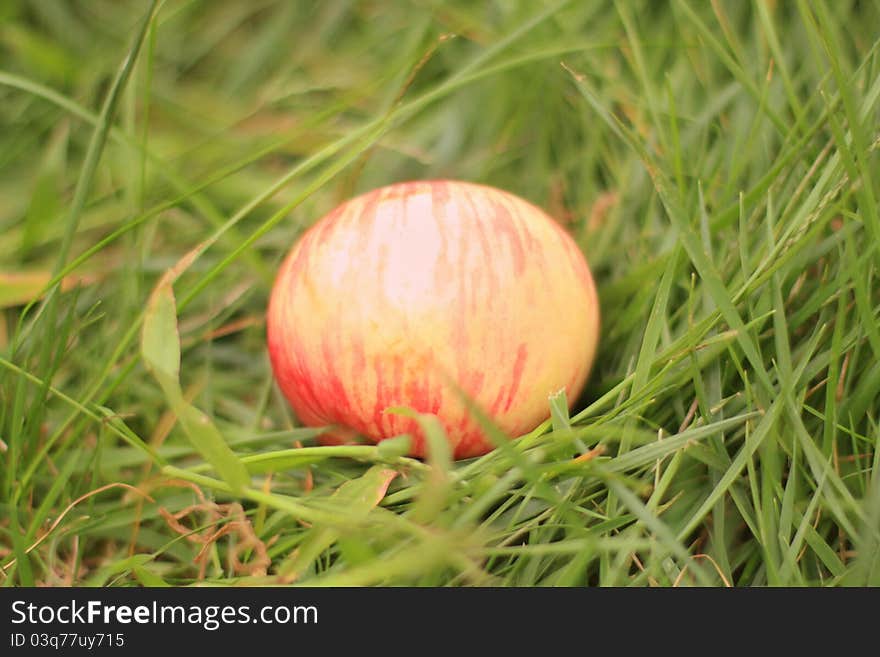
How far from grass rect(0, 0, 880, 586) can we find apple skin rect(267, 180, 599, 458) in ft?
0.24

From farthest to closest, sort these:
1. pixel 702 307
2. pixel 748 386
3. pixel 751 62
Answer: pixel 751 62 → pixel 702 307 → pixel 748 386

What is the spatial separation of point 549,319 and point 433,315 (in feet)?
0.52

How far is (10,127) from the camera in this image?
1.50m

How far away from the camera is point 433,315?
3.23 feet

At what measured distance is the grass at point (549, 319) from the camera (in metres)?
0.95

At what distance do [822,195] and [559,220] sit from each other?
0.50m

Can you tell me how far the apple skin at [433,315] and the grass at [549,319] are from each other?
0.24ft

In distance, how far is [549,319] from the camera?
1032 mm

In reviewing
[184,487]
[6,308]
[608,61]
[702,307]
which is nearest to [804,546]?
[702,307]

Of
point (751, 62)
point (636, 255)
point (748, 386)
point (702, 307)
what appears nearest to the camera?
point (748, 386)

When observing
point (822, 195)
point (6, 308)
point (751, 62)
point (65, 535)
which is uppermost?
point (751, 62)

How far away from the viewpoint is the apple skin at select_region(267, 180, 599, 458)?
993 mm

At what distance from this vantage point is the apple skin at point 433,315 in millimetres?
993

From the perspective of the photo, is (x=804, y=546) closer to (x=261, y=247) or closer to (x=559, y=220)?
(x=559, y=220)
